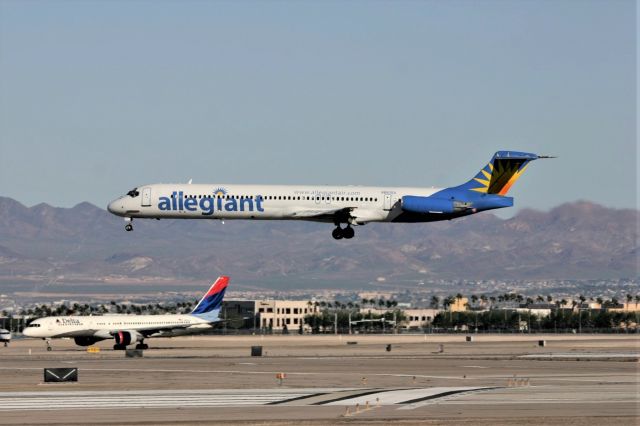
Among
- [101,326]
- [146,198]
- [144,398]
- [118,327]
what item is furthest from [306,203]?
[144,398]

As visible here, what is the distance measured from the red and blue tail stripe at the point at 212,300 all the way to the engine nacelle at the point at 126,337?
9617 millimetres

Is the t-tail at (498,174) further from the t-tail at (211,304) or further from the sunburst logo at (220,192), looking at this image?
the t-tail at (211,304)

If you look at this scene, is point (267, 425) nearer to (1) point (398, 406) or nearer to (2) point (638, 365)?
(1) point (398, 406)

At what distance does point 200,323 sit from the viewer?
126062 millimetres

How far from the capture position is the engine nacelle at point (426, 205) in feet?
301

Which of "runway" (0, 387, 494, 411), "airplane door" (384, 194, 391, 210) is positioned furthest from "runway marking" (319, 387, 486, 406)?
"airplane door" (384, 194, 391, 210)

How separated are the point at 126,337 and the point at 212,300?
13037 millimetres

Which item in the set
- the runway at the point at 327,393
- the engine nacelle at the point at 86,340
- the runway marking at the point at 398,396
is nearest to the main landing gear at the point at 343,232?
the runway at the point at 327,393

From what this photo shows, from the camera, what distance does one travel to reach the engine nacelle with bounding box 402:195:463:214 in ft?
301

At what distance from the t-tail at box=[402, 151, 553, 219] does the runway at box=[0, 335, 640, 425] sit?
464 inches

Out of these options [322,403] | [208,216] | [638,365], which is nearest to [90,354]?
[208,216]

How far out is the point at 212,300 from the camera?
129m

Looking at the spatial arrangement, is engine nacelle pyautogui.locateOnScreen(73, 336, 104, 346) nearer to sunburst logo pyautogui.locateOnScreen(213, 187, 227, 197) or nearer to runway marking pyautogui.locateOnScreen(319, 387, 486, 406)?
sunburst logo pyautogui.locateOnScreen(213, 187, 227, 197)

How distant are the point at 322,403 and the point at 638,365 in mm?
38193
